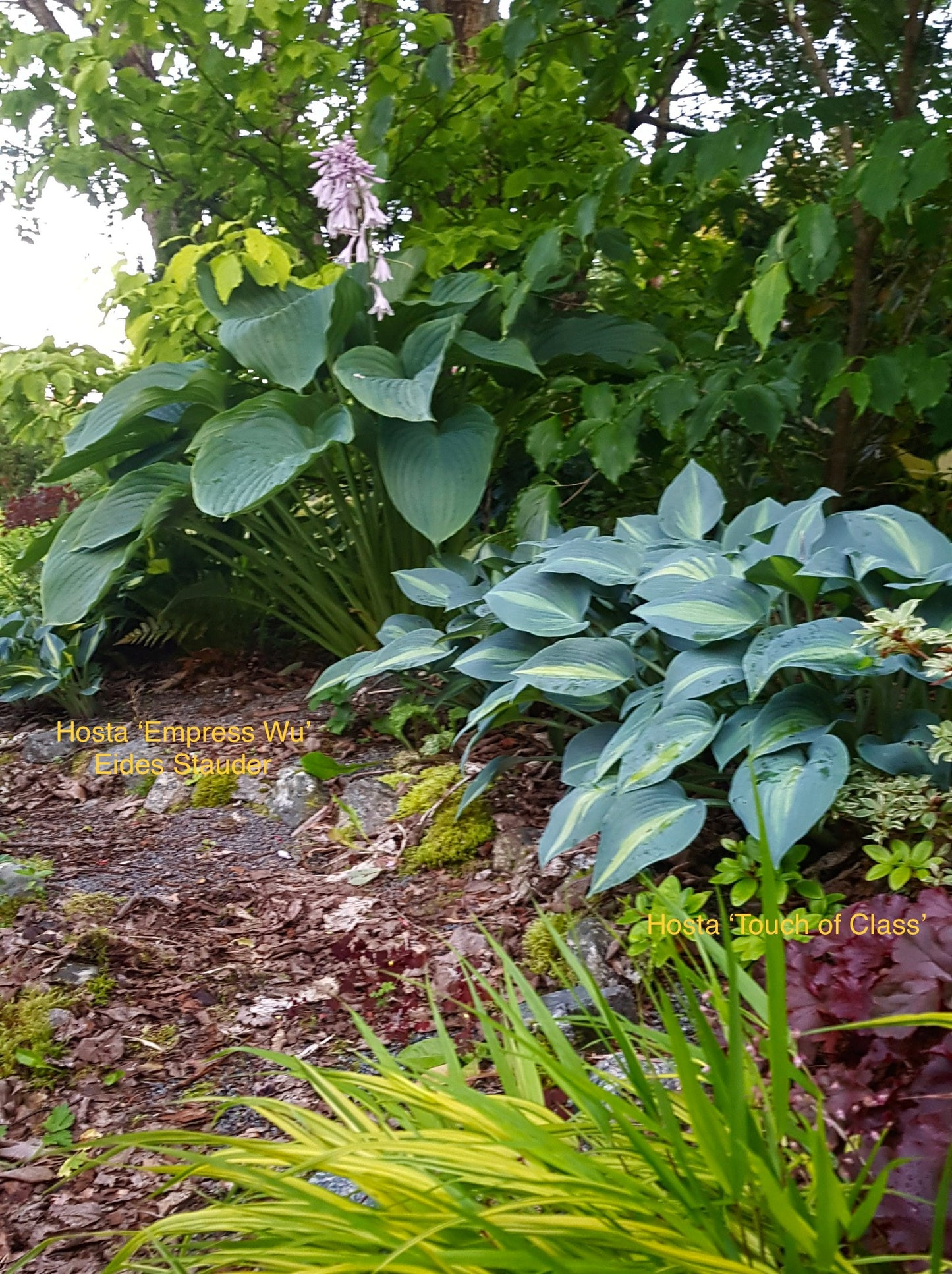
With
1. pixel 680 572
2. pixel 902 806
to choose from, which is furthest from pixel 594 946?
pixel 680 572

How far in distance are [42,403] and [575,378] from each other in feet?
6.08

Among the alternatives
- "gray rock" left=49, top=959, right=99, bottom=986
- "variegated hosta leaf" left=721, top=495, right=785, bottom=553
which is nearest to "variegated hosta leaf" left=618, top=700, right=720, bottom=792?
"variegated hosta leaf" left=721, top=495, right=785, bottom=553

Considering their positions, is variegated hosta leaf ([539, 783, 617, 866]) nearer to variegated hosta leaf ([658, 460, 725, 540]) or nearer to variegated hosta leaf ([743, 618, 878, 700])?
variegated hosta leaf ([743, 618, 878, 700])

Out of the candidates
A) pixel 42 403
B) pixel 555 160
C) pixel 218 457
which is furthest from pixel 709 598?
pixel 42 403

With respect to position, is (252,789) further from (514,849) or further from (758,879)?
(758,879)

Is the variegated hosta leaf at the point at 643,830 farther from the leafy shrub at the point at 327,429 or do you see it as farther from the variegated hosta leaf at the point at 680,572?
the leafy shrub at the point at 327,429

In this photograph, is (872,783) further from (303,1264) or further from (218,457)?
(218,457)

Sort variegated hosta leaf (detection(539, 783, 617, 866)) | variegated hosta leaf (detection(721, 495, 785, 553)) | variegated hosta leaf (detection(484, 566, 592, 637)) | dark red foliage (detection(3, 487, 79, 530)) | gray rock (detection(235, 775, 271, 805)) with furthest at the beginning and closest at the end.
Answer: dark red foliage (detection(3, 487, 79, 530)) → gray rock (detection(235, 775, 271, 805)) → variegated hosta leaf (detection(721, 495, 785, 553)) → variegated hosta leaf (detection(484, 566, 592, 637)) → variegated hosta leaf (detection(539, 783, 617, 866))

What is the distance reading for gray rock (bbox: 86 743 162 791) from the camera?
304cm

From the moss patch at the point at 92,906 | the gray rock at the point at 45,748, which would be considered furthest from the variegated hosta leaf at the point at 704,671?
the gray rock at the point at 45,748

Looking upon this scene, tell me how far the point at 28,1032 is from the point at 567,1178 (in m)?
1.14

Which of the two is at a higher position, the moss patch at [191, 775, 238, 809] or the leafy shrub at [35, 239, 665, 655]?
the leafy shrub at [35, 239, 665, 655]

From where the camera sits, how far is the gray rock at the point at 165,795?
2836mm

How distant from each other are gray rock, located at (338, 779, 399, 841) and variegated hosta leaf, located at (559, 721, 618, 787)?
27.8 inches
